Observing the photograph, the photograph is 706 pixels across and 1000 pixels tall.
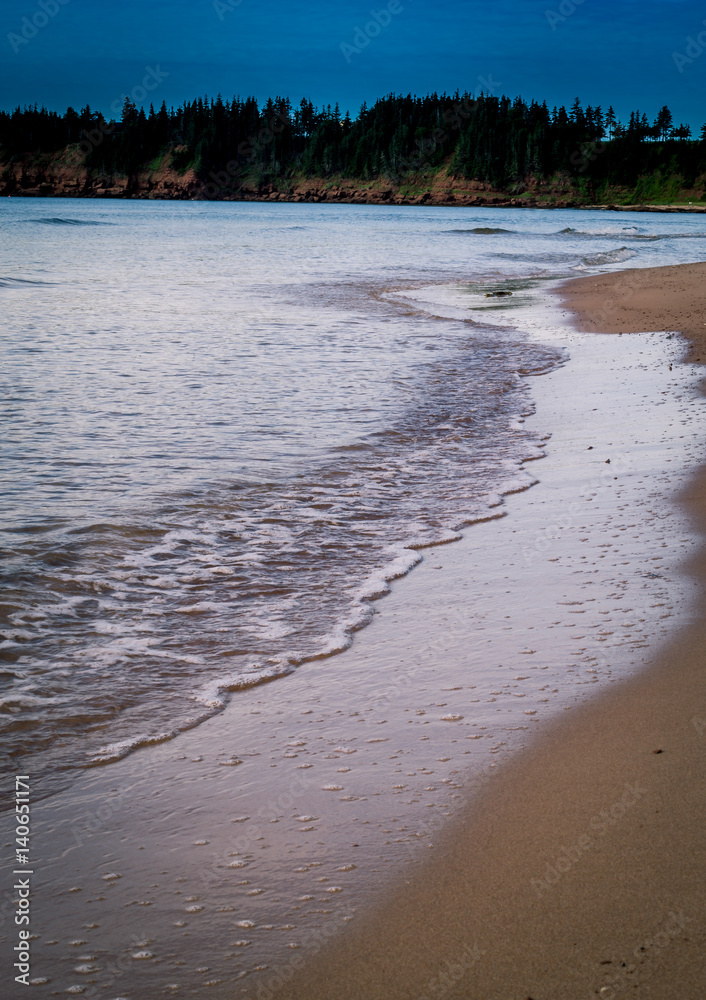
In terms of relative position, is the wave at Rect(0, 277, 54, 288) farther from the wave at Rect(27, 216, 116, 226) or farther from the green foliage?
the green foliage

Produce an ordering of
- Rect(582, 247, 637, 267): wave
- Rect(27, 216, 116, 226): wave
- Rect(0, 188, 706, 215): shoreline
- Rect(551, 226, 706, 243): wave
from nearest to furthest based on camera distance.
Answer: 1. Rect(582, 247, 637, 267): wave
2. Rect(551, 226, 706, 243): wave
3. Rect(27, 216, 116, 226): wave
4. Rect(0, 188, 706, 215): shoreline

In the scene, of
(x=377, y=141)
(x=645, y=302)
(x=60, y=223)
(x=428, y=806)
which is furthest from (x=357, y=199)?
(x=428, y=806)

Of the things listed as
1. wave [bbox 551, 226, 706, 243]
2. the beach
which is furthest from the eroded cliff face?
the beach

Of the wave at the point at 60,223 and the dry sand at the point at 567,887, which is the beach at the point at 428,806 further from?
the wave at the point at 60,223

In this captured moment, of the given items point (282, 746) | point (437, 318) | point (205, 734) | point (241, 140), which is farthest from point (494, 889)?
point (241, 140)

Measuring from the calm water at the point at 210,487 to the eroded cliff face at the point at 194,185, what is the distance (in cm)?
14786

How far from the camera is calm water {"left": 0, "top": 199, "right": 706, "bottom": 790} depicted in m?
3.70

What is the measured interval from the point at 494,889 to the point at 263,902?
632 millimetres

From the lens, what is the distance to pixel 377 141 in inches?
6344

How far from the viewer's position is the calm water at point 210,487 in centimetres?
370

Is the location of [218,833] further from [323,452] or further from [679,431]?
[679,431]

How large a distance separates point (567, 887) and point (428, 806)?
560 mm

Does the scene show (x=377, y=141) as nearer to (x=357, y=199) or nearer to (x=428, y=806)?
(x=357, y=199)

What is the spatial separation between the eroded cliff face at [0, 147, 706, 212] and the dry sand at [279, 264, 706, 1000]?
519 feet
